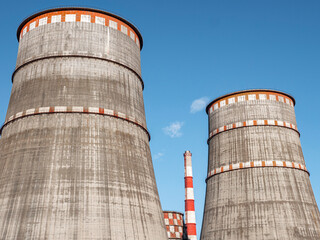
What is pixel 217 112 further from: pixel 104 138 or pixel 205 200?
→ pixel 104 138

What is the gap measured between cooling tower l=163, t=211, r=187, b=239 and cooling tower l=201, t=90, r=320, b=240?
18.9ft

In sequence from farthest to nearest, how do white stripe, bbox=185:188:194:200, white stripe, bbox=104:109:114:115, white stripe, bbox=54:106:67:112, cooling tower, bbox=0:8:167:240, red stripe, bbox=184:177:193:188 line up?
red stripe, bbox=184:177:193:188, white stripe, bbox=185:188:194:200, white stripe, bbox=104:109:114:115, white stripe, bbox=54:106:67:112, cooling tower, bbox=0:8:167:240

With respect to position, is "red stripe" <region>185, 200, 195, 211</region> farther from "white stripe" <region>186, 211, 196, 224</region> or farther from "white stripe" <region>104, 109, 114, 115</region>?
"white stripe" <region>104, 109, 114, 115</region>

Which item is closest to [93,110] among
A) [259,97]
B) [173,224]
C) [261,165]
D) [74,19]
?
[74,19]

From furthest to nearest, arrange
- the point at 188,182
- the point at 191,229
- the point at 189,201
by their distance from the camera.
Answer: the point at 188,182 → the point at 189,201 → the point at 191,229

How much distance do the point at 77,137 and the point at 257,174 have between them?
13747 millimetres

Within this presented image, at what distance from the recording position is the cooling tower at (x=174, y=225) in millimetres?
31328

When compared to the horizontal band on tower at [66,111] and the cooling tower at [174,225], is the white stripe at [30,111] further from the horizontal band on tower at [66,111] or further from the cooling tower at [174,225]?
the cooling tower at [174,225]

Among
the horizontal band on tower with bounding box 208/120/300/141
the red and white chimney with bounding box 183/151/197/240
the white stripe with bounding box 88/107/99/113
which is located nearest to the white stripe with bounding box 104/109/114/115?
the white stripe with bounding box 88/107/99/113

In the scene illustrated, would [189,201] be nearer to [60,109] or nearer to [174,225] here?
[174,225]

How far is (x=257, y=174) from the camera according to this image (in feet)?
80.3

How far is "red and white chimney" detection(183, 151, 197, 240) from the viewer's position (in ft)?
110

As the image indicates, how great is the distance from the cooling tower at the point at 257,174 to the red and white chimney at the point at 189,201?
7.58 meters

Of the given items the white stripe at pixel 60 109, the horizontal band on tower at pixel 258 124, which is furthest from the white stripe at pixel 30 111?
the horizontal band on tower at pixel 258 124
